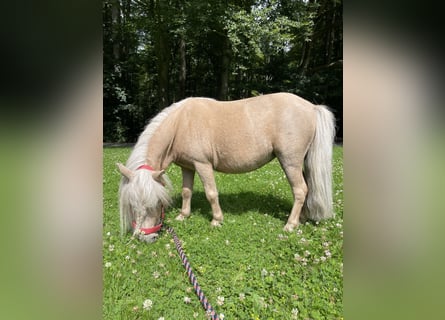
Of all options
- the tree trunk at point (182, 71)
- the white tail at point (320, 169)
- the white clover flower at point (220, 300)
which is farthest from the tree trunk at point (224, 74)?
the white clover flower at point (220, 300)

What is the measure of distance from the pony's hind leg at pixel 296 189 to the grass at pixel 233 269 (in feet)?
0.45

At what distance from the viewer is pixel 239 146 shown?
3547mm

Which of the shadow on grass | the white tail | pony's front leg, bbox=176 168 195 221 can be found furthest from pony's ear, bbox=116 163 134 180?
the white tail

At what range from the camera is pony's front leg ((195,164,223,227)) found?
12.1 feet

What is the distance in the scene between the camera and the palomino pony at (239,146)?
10.9ft

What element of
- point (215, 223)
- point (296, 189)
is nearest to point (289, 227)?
point (296, 189)

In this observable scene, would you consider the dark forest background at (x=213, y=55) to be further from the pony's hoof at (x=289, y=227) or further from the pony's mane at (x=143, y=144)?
the pony's hoof at (x=289, y=227)

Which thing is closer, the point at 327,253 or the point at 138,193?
the point at 327,253

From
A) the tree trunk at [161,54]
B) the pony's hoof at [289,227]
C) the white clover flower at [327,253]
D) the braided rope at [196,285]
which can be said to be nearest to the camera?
the braided rope at [196,285]

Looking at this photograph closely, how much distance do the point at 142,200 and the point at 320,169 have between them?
2.33 metres

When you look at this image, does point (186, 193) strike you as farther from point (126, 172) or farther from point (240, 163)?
point (126, 172)

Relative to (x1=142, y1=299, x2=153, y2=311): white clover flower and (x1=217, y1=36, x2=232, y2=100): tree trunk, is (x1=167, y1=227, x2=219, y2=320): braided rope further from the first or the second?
(x1=217, y1=36, x2=232, y2=100): tree trunk
